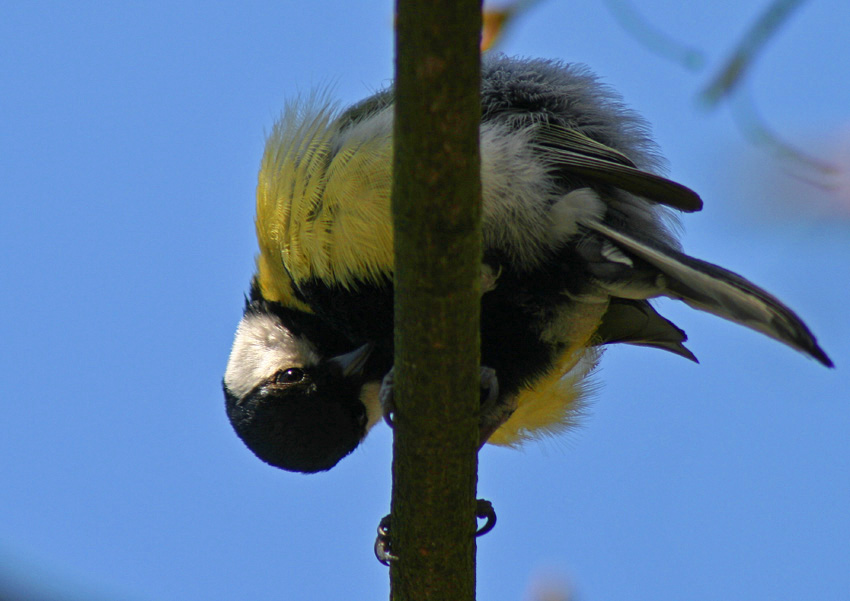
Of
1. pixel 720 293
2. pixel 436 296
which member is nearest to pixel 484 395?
pixel 720 293

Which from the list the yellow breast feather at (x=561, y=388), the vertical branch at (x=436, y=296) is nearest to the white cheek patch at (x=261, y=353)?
the yellow breast feather at (x=561, y=388)

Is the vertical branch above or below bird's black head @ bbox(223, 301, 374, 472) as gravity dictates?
below

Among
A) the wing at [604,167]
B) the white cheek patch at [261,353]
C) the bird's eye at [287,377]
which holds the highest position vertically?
the wing at [604,167]

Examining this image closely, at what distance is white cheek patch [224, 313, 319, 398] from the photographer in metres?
3.28

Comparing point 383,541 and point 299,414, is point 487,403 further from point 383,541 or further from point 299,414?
point 299,414

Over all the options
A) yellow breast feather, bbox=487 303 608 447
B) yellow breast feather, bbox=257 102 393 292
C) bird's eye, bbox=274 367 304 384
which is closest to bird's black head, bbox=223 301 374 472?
bird's eye, bbox=274 367 304 384

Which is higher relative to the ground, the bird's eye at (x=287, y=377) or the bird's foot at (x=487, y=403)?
the bird's eye at (x=287, y=377)

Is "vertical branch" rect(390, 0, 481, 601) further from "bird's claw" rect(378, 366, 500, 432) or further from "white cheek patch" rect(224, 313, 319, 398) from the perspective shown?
"white cheek patch" rect(224, 313, 319, 398)

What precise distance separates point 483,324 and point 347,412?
0.69 meters

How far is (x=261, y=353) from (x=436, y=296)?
1509 millimetres

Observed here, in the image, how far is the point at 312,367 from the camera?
10.8ft

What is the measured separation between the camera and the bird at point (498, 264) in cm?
269

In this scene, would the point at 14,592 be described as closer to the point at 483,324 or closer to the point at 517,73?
the point at 483,324

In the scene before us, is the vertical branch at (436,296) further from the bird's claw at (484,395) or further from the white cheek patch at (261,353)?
the white cheek patch at (261,353)
